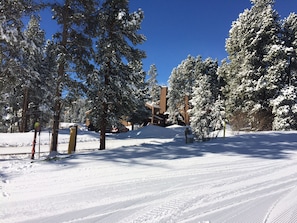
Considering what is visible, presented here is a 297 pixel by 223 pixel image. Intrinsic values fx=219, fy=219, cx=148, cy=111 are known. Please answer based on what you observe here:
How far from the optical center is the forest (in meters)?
9.38

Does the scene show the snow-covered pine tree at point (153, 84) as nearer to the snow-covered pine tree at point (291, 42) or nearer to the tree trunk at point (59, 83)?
the snow-covered pine tree at point (291, 42)

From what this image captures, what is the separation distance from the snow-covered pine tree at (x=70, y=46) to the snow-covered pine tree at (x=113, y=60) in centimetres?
60

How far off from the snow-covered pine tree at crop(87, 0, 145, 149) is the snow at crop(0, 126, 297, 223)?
18.6 feet

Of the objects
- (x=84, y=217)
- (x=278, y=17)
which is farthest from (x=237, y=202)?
(x=278, y=17)

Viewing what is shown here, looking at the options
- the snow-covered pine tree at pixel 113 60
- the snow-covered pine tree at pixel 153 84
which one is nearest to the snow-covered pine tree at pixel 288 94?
the snow-covered pine tree at pixel 113 60

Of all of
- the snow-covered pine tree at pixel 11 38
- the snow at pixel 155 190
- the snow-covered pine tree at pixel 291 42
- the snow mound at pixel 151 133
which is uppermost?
the snow-covered pine tree at pixel 291 42

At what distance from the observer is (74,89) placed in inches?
445

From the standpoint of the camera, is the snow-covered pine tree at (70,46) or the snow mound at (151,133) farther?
the snow mound at (151,133)

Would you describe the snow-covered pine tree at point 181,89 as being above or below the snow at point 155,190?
above

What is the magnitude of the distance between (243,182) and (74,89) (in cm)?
928

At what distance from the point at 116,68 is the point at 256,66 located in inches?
598

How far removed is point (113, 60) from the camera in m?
12.1

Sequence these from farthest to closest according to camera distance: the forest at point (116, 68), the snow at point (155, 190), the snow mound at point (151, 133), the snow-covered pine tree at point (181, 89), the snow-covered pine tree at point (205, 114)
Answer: the snow-covered pine tree at point (181, 89), the snow mound at point (151, 133), the snow-covered pine tree at point (205, 114), the forest at point (116, 68), the snow at point (155, 190)

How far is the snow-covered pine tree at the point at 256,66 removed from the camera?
19734 millimetres
